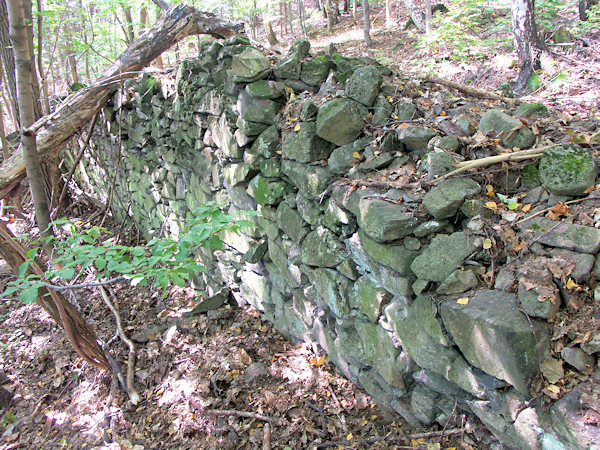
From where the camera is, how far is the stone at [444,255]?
71.7 inches

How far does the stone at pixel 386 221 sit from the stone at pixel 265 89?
1.35 m

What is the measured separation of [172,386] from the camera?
10.4 ft

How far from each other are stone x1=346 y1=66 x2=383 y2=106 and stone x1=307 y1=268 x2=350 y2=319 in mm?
1140

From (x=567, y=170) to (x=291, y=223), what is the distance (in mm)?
1715

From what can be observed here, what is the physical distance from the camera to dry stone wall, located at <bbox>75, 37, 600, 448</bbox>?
164 cm

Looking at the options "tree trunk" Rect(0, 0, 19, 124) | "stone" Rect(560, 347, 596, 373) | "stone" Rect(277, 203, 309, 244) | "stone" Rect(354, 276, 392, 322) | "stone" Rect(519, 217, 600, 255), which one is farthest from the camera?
"tree trunk" Rect(0, 0, 19, 124)

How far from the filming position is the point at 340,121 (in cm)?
248

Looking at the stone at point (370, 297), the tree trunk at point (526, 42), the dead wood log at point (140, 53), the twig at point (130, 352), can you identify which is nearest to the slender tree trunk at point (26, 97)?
the twig at point (130, 352)

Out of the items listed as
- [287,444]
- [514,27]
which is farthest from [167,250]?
[514,27]

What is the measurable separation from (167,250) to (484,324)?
5.48 feet

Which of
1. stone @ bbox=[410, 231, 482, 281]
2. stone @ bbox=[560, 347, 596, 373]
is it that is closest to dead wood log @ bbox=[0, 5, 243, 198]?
stone @ bbox=[410, 231, 482, 281]

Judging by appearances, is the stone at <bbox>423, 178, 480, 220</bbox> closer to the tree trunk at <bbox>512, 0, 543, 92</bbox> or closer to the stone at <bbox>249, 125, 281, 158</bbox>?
the stone at <bbox>249, 125, 281, 158</bbox>

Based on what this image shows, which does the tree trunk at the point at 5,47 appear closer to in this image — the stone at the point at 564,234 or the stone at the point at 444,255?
the stone at the point at 444,255

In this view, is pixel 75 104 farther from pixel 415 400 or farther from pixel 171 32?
pixel 415 400
